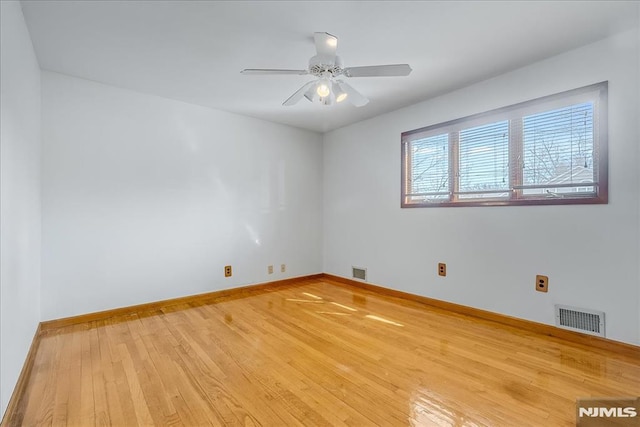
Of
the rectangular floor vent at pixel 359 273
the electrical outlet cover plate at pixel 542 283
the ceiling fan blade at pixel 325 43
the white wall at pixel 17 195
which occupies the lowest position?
the rectangular floor vent at pixel 359 273

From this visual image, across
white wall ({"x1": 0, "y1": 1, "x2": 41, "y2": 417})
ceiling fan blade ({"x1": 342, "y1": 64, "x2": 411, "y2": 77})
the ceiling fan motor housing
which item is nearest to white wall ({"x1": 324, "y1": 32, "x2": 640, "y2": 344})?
ceiling fan blade ({"x1": 342, "y1": 64, "x2": 411, "y2": 77})

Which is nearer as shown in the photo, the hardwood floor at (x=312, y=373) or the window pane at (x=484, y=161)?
the hardwood floor at (x=312, y=373)

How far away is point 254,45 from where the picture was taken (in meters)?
2.19

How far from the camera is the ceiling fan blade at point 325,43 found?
176 centimetres

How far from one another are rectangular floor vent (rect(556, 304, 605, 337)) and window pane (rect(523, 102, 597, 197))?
3.04 feet

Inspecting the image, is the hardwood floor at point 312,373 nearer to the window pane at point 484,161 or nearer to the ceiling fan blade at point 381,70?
the window pane at point 484,161

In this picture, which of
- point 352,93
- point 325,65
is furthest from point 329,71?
point 352,93

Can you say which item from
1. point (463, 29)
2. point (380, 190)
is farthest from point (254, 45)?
point (380, 190)

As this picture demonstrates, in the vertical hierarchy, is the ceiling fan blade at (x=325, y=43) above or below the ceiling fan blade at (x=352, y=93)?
above

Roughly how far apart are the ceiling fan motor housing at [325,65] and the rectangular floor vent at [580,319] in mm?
2601

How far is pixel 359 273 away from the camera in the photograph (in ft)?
13.4

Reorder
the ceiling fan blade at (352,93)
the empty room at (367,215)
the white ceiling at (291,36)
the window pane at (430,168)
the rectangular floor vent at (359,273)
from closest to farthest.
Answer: the empty room at (367,215) < the white ceiling at (291,36) < the ceiling fan blade at (352,93) < the window pane at (430,168) < the rectangular floor vent at (359,273)

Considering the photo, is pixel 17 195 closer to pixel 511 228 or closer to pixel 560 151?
pixel 511 228

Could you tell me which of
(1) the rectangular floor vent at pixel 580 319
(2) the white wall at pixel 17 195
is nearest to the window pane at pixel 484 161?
(1) the rectangular floor vent at pixel 580 319
